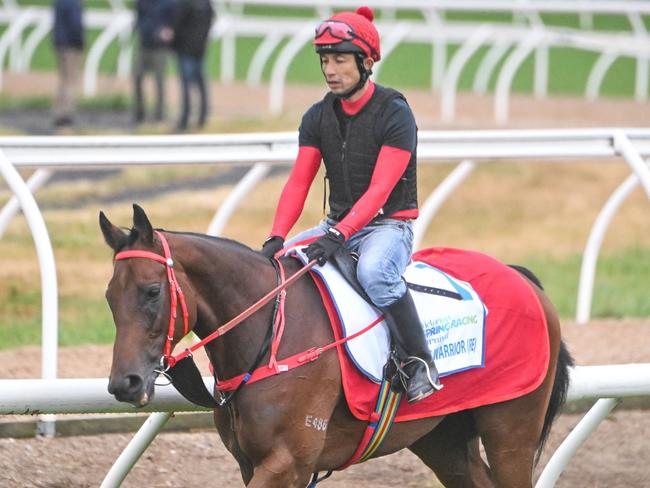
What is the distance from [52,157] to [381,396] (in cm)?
250

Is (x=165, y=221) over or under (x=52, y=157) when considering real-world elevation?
under

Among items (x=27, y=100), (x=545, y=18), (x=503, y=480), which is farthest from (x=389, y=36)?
(x=503, y=480)

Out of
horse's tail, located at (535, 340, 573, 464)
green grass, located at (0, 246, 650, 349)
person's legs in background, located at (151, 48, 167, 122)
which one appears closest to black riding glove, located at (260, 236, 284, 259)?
horse's tail, located at (535, 340, 573, 464)

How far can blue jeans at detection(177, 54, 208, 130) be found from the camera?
15.3m

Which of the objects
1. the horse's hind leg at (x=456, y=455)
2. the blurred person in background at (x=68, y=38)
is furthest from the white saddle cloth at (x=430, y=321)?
the blurred person in background at (x=68, y=38)

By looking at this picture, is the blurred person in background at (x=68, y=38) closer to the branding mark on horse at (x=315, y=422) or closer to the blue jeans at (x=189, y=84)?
the blue jeans at (x=189, y=84)

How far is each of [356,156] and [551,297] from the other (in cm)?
602

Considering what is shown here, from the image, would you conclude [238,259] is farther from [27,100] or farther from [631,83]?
[631,83]

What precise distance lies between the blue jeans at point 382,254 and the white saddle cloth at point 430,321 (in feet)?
0.27

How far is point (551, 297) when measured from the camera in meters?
10.6

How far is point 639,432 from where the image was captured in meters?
7.01

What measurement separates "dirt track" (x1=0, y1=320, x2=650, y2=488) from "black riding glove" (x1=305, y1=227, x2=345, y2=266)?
5.71 ft

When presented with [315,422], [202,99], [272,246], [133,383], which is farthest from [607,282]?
[133,383]

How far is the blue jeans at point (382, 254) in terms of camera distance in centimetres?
470
